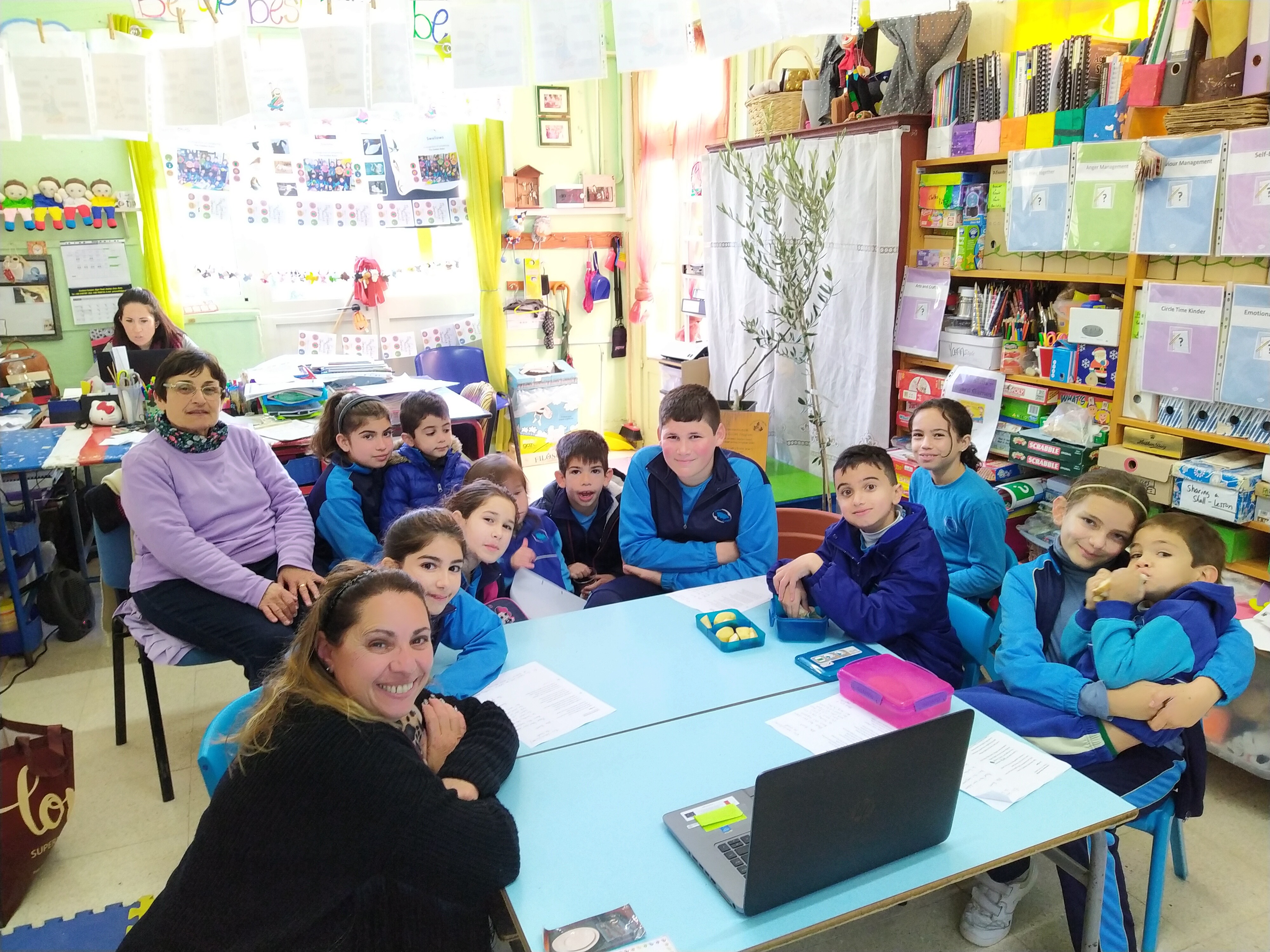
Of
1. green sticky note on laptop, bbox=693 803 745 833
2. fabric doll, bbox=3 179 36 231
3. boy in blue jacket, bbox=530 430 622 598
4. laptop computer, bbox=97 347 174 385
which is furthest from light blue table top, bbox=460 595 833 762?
fabric doll, bbox=3 179 36 231

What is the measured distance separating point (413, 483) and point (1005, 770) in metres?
1.95

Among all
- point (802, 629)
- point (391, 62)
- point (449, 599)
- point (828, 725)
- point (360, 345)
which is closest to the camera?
point (828, 725)

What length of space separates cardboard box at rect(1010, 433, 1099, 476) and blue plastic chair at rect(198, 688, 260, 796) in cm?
290

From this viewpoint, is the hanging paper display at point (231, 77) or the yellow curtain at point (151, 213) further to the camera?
the yellow curtain at point (151, 213)

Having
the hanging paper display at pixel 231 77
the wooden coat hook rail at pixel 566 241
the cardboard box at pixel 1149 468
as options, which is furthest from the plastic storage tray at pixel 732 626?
the wooden coat hook rail at pixel 566 241

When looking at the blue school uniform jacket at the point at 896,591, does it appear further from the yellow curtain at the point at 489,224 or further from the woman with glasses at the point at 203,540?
the yellow curtain at the point at 489,224

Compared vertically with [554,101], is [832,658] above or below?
below

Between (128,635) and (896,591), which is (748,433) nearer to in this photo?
(896,591)

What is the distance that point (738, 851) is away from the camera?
1268 millimetres

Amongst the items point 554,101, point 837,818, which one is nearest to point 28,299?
point 554,101

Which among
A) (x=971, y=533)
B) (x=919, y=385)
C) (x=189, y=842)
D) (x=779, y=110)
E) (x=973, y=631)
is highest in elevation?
(x=779, y=110)

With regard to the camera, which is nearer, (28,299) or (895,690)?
(895,690)

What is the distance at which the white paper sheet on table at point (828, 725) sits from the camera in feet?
5.11

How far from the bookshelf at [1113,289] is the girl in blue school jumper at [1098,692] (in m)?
1.08
